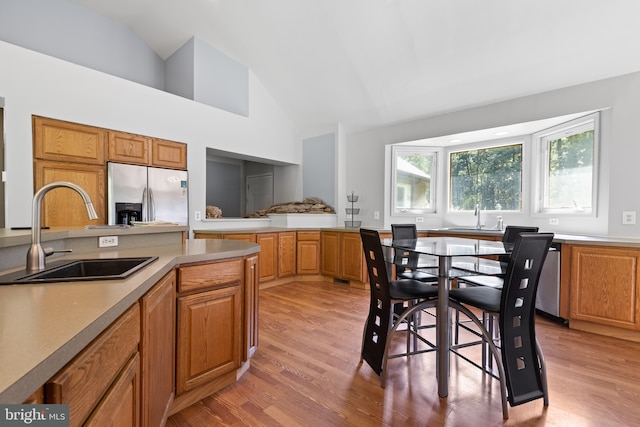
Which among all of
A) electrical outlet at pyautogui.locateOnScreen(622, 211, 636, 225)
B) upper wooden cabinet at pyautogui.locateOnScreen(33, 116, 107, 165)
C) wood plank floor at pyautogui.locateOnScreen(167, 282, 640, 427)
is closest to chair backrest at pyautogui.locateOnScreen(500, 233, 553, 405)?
wood plank floor at pyautogui.locateOnScreen(167, 282, 640, 427)

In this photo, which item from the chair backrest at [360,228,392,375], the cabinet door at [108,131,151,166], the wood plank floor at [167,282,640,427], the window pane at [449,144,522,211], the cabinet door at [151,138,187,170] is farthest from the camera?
the window pane at [449,144,522,211]

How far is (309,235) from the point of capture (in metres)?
4.56

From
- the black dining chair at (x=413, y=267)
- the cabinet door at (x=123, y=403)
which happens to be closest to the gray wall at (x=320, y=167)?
the black dining chair at (x=413, y=267)

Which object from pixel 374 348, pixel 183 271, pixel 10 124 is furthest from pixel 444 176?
pixel 10 124

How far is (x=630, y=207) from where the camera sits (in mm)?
2828

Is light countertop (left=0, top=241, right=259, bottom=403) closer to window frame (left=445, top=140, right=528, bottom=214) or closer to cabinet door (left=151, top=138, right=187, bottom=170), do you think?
cabinet door (left=151, top=138, right=187, bottom=170)

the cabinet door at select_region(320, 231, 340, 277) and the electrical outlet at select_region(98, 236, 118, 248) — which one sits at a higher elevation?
the electrical outlet at select_region(98, 236, 118, 248)

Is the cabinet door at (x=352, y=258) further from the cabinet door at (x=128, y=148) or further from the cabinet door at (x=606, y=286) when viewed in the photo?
the cabinet door at (x=128, y=148)

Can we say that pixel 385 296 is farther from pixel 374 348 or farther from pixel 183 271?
pixel 183 271

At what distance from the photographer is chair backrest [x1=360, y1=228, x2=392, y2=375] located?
74.2 inches

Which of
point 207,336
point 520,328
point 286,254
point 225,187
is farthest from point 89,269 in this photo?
point 225,187

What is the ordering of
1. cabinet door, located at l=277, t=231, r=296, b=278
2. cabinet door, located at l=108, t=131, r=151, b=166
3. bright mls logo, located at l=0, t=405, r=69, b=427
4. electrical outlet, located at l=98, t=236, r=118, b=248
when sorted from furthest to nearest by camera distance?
cabinet door, located at l=277, t=231, r=296, b=278
cabinet door, located at l=108, t=131, r=151, b=166
electrical outlet, located at l=98, t=236, r=118, b=248
bright mls logo, located at l=0, t=405, r=69, b=427

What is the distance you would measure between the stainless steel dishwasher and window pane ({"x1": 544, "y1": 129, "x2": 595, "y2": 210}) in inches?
33.0

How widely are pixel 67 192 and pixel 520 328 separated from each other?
3.89 metres
